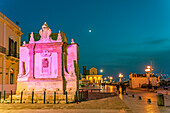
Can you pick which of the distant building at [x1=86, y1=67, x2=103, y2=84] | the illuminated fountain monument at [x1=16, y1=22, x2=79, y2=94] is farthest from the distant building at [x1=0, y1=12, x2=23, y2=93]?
the distant building at [x1=86, y1=67, x2=103, y2=84]

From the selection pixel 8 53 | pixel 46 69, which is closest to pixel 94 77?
pixel 8 53

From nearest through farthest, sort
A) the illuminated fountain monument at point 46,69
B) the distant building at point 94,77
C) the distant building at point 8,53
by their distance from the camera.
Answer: the illuminated fountain monument at point 46,69 → the distant building at point 8,53 → the distant building at point 94,77

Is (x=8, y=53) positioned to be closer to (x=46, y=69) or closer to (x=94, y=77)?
(x=46, y=69)

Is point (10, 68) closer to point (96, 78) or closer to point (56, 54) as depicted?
point (56, 54)

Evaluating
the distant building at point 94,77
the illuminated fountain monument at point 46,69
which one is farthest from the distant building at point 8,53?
the distant building at point 94,77

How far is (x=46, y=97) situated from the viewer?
16.3 meters

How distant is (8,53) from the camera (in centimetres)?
2736

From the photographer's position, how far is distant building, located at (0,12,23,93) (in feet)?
84.0

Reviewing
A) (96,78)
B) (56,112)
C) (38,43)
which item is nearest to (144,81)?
(38,43)

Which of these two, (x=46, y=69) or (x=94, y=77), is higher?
(x=46, y=69)

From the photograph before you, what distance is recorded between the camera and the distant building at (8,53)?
2560cm

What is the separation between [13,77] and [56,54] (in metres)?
14.8

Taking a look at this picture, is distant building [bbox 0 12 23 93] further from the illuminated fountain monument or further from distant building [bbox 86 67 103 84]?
distant building [bbox 86 67 103 84]

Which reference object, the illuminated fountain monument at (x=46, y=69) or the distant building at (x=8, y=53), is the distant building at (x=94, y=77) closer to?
the distant building at (x=8, y=53)
